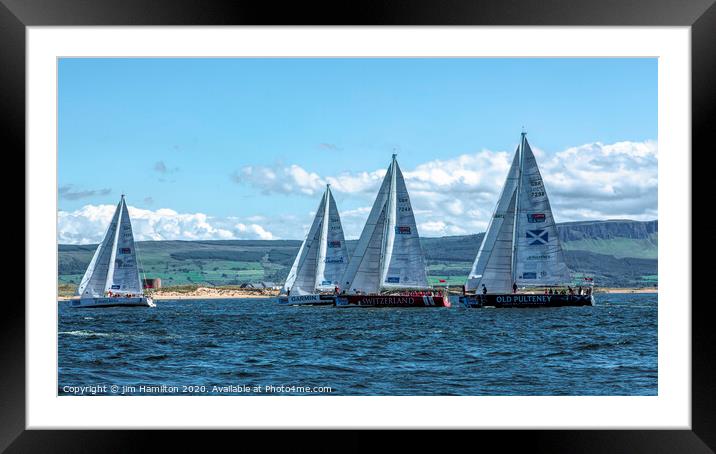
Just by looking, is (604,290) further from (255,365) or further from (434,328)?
(255,365)

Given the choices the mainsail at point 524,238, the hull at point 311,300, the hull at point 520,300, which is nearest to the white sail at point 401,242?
the hull at point 520,300

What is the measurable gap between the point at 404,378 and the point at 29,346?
39.3ft

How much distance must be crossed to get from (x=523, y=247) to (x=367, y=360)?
1217 inches

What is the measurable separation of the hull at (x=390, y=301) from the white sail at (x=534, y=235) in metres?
8.40

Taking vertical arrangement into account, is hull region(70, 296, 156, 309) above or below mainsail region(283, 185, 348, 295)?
below

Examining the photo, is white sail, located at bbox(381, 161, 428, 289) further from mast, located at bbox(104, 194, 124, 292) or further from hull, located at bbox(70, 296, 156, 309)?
hull, located at bbox(70, 296, 156, 309)

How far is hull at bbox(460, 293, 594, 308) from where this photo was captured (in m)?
54.1

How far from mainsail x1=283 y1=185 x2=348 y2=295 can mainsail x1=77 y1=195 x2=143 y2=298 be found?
44.0ft

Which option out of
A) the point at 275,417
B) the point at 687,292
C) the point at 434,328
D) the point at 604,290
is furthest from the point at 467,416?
the point at 604,290

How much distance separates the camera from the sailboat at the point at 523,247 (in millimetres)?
53906

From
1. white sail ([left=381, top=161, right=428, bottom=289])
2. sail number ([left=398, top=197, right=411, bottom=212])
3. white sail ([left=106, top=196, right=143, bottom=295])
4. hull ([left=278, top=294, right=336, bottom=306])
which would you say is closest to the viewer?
white sail ([left=381, top=161, right=428, bottom=289])

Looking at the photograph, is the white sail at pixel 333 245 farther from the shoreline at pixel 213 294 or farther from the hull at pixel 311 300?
the shoreline at pixel 213 294

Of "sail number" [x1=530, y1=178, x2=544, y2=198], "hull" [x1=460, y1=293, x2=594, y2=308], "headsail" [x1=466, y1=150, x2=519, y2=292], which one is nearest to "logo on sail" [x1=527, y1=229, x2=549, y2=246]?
"headsail" [x1=466, y1=150, x2=519, y2=292]
